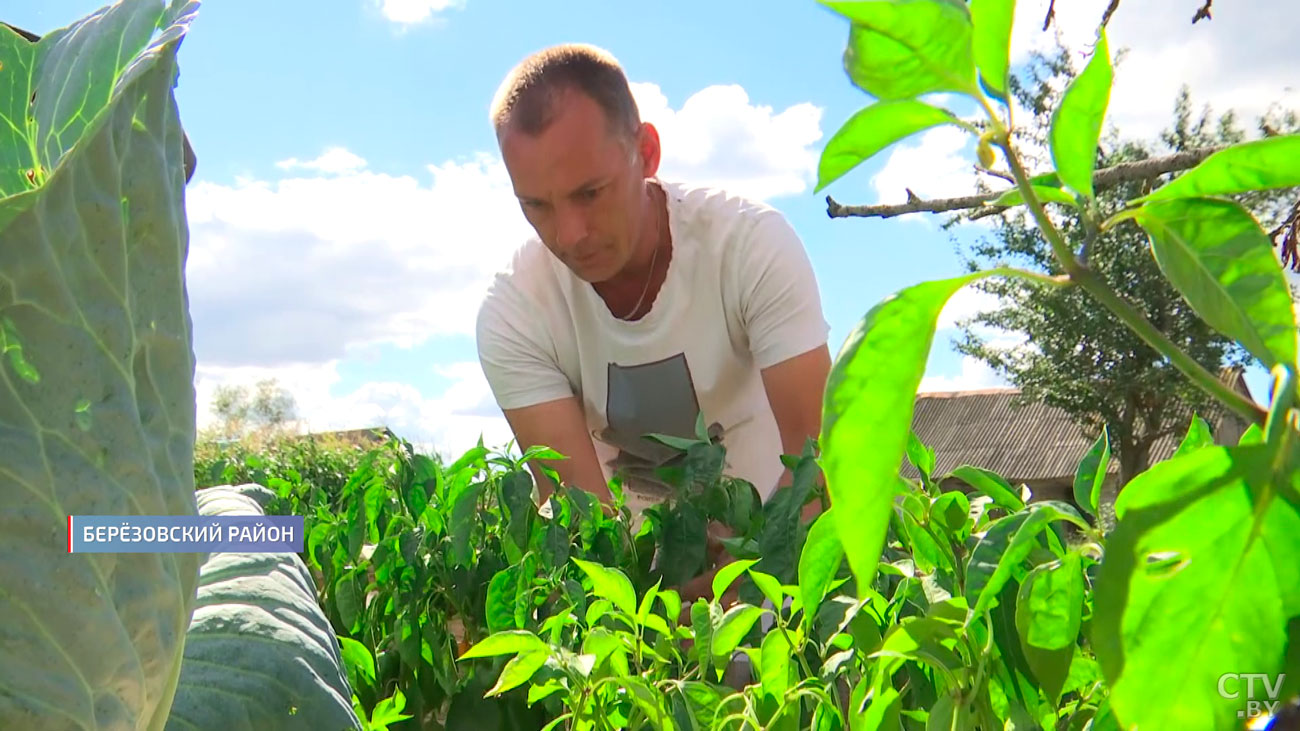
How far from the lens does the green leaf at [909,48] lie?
32 centimetres

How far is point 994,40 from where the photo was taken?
1.06ft

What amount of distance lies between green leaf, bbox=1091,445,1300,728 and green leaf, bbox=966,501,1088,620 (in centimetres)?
22

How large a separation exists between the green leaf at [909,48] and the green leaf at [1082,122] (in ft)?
0.11

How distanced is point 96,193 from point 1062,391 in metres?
22.5

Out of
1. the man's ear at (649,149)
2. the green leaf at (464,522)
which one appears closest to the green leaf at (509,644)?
the green leaf at (464,522)

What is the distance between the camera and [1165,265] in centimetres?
31

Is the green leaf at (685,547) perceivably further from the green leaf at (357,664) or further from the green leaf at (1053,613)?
the green leaf at (1053,613)

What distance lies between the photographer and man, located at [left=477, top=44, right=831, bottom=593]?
2.63 m

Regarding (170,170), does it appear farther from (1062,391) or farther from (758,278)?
(1062,391)

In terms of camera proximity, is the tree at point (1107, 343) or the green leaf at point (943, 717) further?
the tree at point (1107, 343)

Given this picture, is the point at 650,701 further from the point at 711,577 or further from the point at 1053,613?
the point at 711,577

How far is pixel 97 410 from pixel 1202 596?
2.06 feet

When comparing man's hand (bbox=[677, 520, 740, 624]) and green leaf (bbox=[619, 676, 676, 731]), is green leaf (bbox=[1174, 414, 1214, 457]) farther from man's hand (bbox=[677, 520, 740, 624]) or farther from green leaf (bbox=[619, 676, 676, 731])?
man's hand (bbox=[677, 520, 740, 624])

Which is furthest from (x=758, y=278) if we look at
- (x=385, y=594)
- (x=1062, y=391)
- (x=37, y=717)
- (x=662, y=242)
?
(x=1062, y=391)
